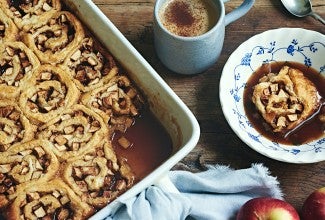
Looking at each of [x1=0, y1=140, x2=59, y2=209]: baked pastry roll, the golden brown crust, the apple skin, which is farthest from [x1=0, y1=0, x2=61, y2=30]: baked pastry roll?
the apple skin

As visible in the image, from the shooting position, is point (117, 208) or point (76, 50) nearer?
point (117, 208)

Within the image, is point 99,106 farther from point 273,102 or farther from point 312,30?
point 312,30

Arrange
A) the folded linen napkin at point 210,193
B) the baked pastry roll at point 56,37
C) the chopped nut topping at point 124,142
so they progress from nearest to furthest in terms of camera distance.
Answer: the folded linen napkin at point 210,193 < the chopped nut topping at point 124,142 < the baked pastry roll at point 56,37

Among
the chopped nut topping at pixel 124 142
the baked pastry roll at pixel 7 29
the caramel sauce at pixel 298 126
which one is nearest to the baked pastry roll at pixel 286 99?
the caramel sauce at pixel 298 126

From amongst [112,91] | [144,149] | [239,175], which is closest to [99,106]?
[112,91]

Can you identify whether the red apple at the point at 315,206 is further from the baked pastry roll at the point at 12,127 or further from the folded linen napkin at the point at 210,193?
the baked pastry roll at the point at 12,127

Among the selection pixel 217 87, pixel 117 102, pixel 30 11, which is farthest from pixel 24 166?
pixel 217 87
